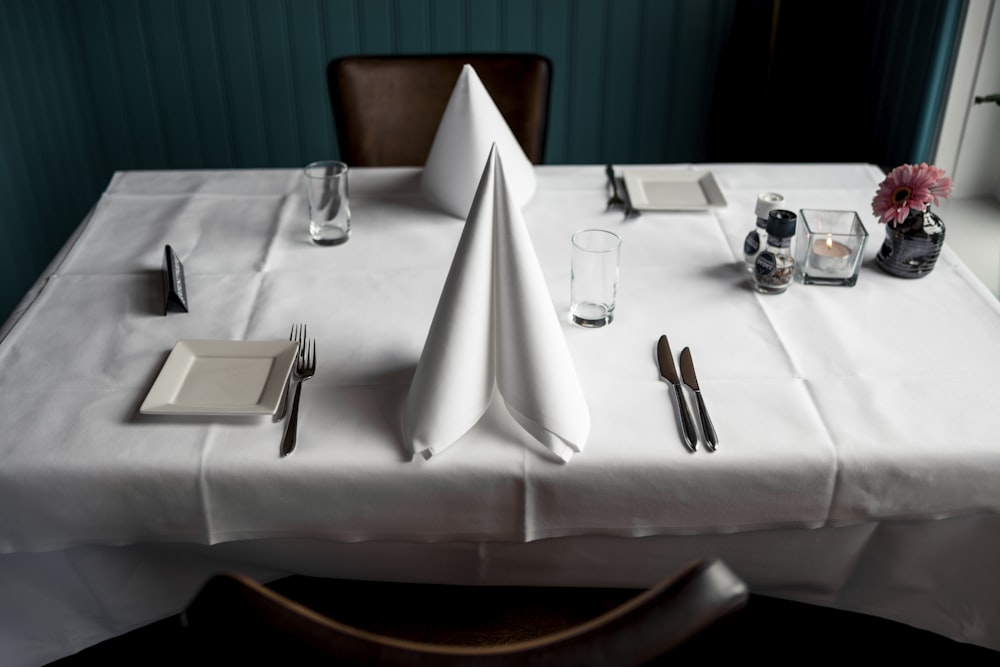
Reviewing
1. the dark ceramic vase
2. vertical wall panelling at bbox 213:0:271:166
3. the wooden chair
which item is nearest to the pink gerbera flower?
the dark ceramic vase

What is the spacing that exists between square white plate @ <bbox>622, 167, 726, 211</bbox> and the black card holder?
748mm

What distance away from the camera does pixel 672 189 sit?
164 centimetres

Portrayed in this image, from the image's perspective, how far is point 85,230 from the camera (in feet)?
4.96

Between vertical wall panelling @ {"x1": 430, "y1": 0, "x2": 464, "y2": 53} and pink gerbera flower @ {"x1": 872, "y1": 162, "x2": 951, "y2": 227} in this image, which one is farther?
vertical wall panelling @ {"x1": 430, "y1": 0, "x2": 464, "y2": 53}

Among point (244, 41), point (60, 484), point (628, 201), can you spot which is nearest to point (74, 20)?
point (244, 41)

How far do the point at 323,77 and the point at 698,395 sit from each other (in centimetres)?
195

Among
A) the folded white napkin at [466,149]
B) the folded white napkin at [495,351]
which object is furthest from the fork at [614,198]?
the folded white napkin at [495,351]

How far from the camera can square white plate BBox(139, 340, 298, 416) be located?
105 centimetres

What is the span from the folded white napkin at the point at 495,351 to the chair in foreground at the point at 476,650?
41cm

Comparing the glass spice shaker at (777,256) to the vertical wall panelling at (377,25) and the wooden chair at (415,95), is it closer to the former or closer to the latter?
the wooden chair at (415,95)

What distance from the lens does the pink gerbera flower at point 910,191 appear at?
1.29 meters

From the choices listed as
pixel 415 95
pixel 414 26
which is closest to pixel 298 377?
pixel 415 95

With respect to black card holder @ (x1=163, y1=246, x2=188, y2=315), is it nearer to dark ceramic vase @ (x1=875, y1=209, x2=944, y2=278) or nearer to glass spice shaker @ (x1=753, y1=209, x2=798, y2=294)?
glass spice shaker @ (x1=753, y1=209, x2=798, y2=294)

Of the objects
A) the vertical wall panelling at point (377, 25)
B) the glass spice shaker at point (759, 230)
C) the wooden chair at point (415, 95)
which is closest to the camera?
the glass spice shaker at point (759, 230)
